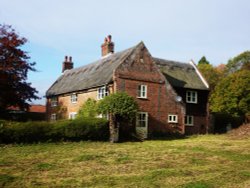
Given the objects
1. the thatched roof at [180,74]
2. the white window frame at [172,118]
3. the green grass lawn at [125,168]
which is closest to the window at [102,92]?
the white window frame at [172,118]

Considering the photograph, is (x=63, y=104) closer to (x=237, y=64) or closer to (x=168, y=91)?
(x=168, y=91)

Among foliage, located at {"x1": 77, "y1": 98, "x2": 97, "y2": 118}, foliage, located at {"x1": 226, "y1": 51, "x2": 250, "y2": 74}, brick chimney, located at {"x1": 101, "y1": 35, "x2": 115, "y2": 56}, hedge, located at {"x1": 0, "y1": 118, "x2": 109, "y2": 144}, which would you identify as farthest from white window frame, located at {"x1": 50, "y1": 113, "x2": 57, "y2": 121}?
foliage, located at {"x1": 226, "y1": 51, "x2": 250, "y2": 74}

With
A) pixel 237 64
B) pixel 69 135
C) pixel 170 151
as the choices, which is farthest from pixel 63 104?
pixel 237 64

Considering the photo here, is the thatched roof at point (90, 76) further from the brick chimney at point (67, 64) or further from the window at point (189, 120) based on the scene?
the window at point (189, 120)

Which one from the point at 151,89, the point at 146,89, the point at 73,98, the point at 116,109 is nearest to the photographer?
the point at 116,109

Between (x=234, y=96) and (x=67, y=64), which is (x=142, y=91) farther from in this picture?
(x=67, y=64)

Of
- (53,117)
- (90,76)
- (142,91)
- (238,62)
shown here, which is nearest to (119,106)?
(142,91)

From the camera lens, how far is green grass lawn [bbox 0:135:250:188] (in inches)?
509

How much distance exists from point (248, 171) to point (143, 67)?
19610 millimetres

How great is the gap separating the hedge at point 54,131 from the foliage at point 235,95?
656 inches

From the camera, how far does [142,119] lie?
3247 cm

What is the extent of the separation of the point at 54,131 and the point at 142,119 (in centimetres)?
993

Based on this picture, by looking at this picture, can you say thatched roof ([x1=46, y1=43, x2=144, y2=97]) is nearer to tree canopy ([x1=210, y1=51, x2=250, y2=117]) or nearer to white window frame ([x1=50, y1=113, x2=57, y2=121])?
white window frame ([x1=50, y1=113, x2=57, y2=121])

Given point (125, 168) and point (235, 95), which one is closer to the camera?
point (125, 168)
